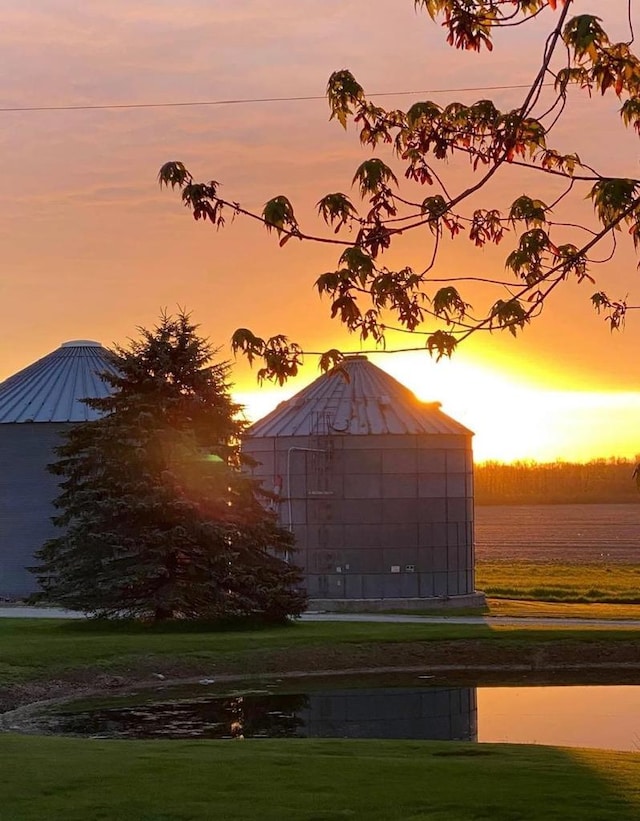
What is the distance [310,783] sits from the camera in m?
13.9

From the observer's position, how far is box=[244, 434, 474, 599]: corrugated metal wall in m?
48.2

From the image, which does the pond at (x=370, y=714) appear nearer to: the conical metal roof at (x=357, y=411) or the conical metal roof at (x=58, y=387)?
the conical metal roof at (x=357, y=411)

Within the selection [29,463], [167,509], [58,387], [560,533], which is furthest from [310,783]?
[560,533]

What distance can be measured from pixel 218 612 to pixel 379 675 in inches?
292

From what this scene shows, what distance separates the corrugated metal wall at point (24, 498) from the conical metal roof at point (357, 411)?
7.90 m

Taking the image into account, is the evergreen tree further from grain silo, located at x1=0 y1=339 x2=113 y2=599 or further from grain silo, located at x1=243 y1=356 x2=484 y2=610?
grain silo, located at x1=0 y1=339 x2=113 y2=599

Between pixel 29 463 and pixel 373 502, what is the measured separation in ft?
43.6

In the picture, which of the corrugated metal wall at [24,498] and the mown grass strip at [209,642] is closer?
the mown grass strip at [209,642]

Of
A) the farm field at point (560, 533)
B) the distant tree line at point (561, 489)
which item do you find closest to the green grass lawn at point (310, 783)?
the farm field at point (560, 533)

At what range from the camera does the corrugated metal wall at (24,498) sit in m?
50.4

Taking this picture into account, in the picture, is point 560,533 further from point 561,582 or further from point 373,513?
point 373,513

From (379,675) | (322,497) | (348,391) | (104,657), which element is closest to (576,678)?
(379,675)

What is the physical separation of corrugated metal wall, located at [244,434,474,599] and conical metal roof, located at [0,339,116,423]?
8005mm

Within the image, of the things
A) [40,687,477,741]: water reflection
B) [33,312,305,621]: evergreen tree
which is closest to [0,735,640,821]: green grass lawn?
[40,687,477,741]: water reflection
